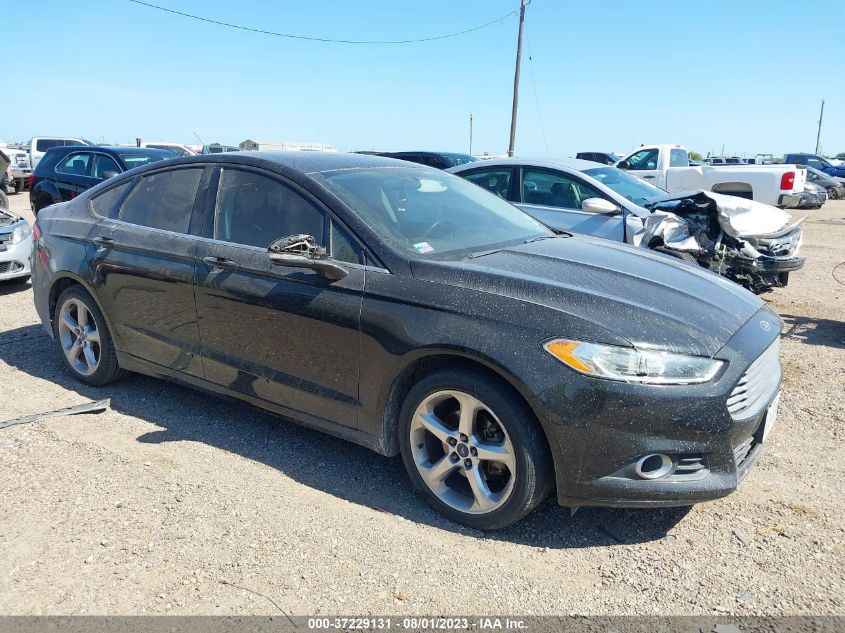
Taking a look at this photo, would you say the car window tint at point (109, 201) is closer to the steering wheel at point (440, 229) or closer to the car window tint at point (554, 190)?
the steering wheel at point (440, 229)

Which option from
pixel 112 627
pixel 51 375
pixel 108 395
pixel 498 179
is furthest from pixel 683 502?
pixel 498 179

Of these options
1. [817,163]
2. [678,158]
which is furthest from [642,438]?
[817,163]

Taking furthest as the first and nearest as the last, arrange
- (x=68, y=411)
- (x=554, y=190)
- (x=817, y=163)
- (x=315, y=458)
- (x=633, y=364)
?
(x=817, y=163) < (x=554, y=190) < (x=68, y=411) < (x=315, y=458) < (x=633, y=364)

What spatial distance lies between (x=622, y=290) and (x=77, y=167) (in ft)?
36.8

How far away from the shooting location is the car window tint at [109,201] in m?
4.66

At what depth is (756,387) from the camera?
2.98m

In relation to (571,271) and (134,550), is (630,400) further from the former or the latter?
(134,550)

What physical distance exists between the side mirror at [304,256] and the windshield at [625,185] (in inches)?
200

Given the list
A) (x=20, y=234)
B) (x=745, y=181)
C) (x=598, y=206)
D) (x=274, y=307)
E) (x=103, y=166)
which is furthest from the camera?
(x=745, y=181)

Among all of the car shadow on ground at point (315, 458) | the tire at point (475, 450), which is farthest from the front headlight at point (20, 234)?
the tire at point (475, 450)

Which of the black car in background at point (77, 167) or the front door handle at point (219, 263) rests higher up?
the black car in background at point (77, 167)

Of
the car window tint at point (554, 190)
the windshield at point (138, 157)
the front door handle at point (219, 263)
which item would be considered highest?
the windshield at point (138, 157)

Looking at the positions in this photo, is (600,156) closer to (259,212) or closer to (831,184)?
(831,184)

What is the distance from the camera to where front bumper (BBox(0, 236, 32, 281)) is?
796 centimetres
